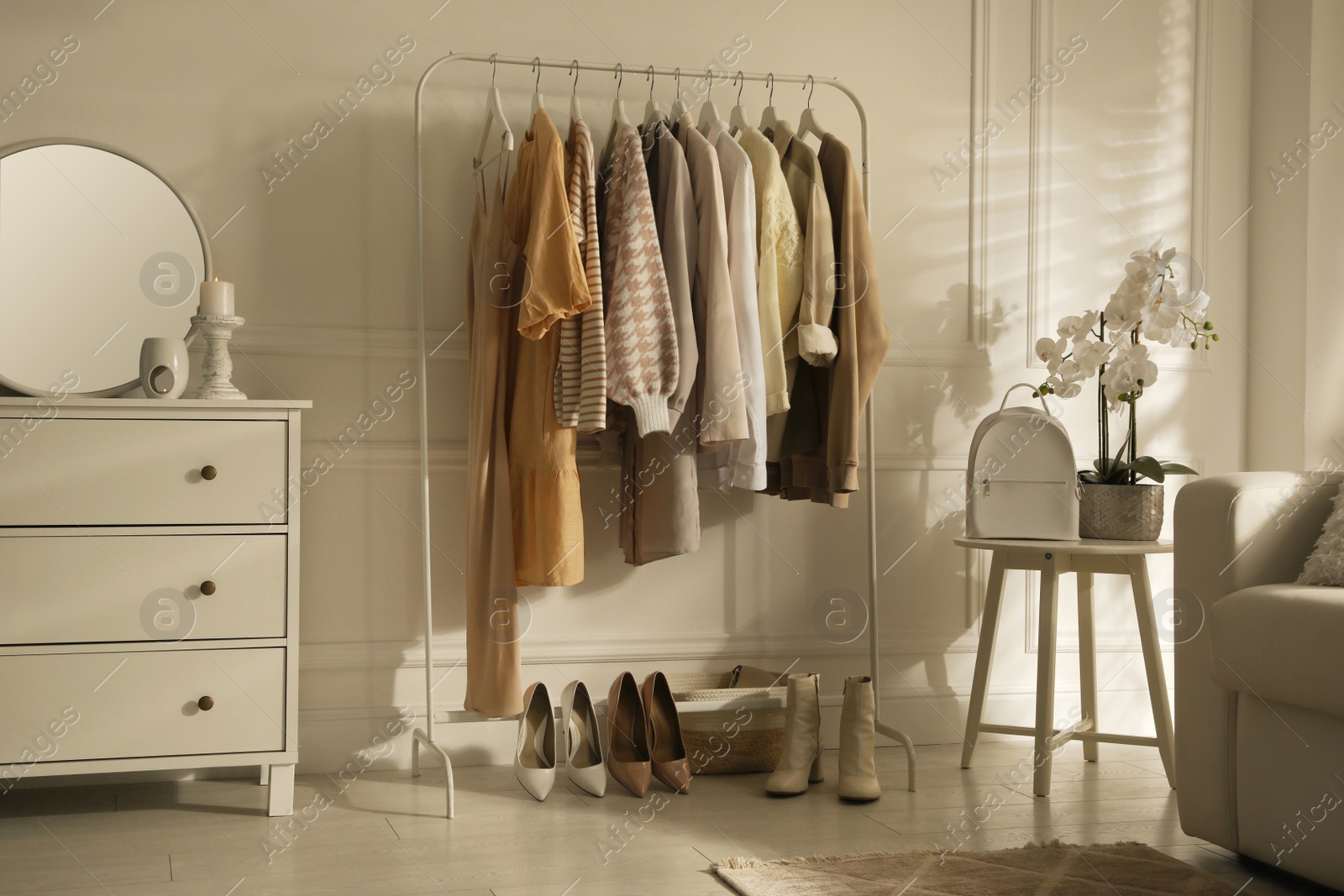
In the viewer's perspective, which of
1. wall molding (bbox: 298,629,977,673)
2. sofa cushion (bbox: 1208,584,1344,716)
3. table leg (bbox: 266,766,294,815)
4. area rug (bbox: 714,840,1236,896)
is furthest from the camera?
wall molding (bbox: 298,629,977,673)

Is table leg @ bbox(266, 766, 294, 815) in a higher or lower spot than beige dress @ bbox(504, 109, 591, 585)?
lower

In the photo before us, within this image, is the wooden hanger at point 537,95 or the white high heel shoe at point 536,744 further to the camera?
→ the wooden hanger at point 537,95

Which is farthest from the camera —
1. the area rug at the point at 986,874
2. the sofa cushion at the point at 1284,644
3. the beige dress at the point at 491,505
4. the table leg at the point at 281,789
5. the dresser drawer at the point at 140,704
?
the beige dress at the point at 491,505

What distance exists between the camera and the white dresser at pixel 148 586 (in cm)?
203

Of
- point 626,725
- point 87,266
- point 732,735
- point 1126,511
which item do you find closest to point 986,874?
point 732,735

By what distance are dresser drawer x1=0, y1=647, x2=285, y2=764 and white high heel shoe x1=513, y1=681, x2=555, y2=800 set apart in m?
0.51

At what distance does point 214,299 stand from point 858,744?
5.47ft

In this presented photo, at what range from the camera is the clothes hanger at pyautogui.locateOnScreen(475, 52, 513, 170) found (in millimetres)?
2396

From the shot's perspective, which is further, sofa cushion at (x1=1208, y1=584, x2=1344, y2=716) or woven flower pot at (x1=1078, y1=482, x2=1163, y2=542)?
woven flower pot at (x1=1078, y1=482, x2=1163, y2=542)

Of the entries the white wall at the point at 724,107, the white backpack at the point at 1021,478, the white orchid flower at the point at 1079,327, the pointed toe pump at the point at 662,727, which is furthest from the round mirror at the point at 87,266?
the white orchid flower at the point at 1079,327

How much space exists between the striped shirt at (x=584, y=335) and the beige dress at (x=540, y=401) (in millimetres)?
34

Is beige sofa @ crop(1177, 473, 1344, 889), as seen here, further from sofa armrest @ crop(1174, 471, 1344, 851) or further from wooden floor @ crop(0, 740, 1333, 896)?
wooden floor @ crop(0, 740, 1333, 896)

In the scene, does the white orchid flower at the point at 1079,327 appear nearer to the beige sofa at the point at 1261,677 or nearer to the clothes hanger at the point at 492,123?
the beige sofa at the point at 1261,677

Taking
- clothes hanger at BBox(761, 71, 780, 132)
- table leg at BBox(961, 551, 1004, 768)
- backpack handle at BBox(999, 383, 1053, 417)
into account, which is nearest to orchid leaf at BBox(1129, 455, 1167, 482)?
backpack handle at BBox(999, 383, 1053, 417)
